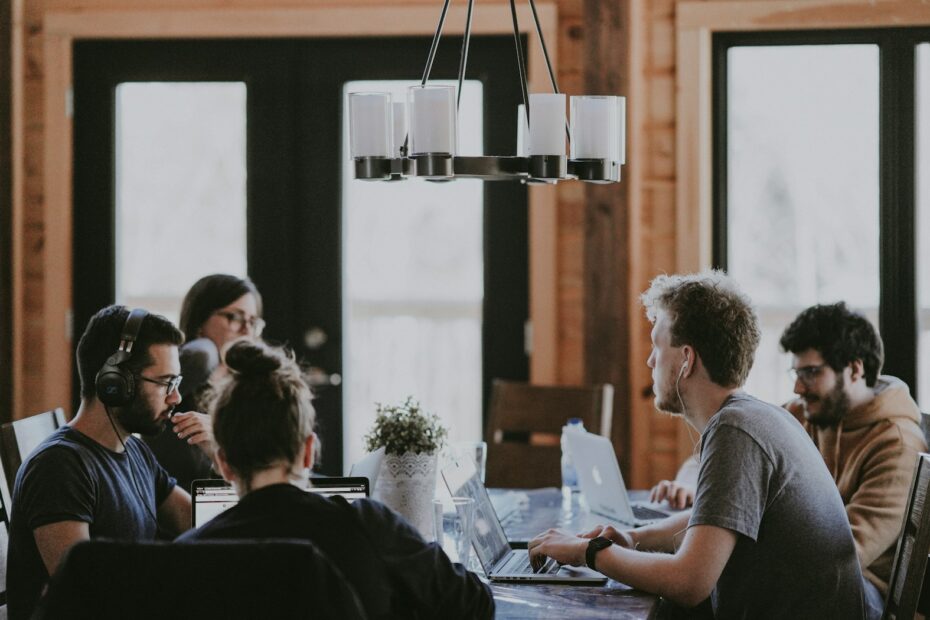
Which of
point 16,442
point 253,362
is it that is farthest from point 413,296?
point 253,362

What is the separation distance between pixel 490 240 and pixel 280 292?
33.2 inches

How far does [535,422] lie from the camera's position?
3709 mm

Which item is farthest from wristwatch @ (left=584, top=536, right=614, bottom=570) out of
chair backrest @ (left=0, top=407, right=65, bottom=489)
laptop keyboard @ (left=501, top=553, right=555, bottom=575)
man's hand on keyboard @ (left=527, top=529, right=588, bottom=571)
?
chair backrest @ (left=0, top=407, right=65, bottom=489)

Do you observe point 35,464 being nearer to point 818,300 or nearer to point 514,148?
point 514,148

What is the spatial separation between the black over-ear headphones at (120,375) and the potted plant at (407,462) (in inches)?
20.1

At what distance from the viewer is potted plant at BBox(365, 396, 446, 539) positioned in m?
2.35

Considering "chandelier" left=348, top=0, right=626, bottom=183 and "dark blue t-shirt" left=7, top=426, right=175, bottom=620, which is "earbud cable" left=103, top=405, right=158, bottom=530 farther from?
"chandelier" left=348, top=0, right=626, bottom=183

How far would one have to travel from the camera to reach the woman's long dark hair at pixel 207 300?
322 cm

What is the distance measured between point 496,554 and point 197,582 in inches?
39.8

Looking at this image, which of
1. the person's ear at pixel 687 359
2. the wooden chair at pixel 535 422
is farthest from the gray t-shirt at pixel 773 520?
the wooden chair at pixel 535 422

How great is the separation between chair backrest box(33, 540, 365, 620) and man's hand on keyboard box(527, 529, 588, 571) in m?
0.78

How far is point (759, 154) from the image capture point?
13.6 ft

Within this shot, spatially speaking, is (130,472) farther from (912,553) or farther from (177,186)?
(177,186)

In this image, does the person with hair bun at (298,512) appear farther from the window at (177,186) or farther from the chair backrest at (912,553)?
the window at (177,186)
